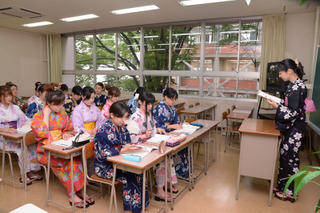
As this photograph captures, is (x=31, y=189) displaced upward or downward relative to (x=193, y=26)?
downward

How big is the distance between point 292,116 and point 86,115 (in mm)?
2599

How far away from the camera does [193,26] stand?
22.3ft

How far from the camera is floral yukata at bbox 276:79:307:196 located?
2570mm

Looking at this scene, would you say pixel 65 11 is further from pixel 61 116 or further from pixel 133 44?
pixel 61 116

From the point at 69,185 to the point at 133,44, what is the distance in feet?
20.3

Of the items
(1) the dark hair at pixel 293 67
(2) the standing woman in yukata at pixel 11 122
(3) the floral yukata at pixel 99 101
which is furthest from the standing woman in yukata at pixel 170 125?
(3) the floral yukata at pixel 99 101

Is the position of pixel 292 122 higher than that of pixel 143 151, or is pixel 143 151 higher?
pixel 292 122

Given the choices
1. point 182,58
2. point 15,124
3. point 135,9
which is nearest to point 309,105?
point 15,124

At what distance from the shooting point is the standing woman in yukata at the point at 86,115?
3.00 m

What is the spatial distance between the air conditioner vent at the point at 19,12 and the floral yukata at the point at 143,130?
188 inches

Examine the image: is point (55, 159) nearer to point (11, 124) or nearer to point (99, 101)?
point (11, 124)

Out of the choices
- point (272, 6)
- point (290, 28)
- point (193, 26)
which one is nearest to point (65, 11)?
point (193, 26)

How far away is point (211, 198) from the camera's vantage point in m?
2.79

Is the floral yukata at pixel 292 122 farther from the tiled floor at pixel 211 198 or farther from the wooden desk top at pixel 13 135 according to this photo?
the wooden desk top at pixel 13 135
